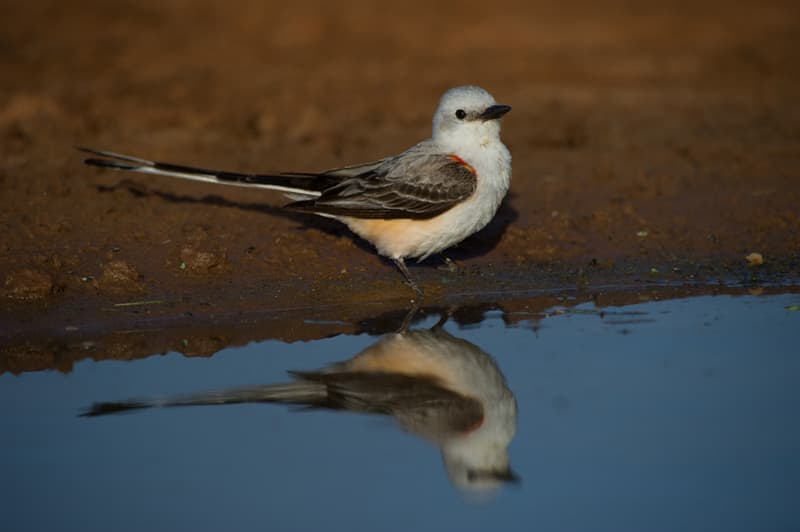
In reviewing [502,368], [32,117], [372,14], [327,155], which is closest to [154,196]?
[327,155]

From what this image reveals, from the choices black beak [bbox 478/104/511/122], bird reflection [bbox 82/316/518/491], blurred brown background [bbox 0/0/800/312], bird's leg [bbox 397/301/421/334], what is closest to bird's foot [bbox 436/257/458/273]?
blurred brown background [bbox 0/0/800/312]

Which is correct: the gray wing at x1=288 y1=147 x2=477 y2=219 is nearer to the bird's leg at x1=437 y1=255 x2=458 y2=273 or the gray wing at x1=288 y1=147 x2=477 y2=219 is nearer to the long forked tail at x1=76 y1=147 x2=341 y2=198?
the long forked tail at x1=76 y1=147 x2=341 y2=198

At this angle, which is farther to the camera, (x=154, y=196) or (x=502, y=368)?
(x=154, y=196)

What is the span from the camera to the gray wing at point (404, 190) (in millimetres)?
7246

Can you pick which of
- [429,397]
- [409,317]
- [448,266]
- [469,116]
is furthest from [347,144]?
[429,397]

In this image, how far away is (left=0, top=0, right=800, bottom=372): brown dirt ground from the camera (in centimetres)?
741

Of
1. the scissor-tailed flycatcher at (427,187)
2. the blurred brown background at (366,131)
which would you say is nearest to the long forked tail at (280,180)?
the scissor-tailed flycatcher at (427,187)

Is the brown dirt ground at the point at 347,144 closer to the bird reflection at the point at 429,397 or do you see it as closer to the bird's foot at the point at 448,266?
the bird's foot at the point at 448,266

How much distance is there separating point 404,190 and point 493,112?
0.81 metres

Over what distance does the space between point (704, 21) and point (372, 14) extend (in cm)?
475

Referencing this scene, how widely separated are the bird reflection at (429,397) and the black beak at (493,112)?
1.84 metres

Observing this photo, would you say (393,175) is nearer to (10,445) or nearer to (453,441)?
(453,441)

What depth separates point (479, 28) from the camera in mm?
14883

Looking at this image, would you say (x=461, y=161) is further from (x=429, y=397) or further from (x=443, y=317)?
(x=429, y=397)
